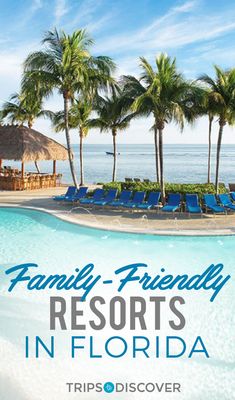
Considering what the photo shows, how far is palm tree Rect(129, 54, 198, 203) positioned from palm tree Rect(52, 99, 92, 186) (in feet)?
26.1

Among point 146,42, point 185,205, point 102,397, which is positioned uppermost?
point 146,42

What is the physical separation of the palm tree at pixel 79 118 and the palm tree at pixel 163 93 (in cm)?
796

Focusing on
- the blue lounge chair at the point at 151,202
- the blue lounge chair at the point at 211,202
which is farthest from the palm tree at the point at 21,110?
the blue lounge chair at the point at 211,202

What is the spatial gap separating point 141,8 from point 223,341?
1268cm

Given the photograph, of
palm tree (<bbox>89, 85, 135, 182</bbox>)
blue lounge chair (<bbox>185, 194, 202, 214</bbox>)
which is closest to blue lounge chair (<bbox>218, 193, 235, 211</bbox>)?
blue lounge chair (<bbox>185, 194, 202, 214</bbox>)

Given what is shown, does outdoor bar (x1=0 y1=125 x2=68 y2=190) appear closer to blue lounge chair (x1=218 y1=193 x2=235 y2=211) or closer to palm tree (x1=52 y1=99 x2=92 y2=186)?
palm tree (x1=52 y1=99 x2=92 y2=186)

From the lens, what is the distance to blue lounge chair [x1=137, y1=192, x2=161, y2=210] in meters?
14.9

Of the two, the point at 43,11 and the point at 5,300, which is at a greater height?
the point at 43,11

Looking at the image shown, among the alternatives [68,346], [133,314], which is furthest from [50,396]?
[133,314]

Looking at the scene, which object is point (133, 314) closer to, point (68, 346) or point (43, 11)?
point (68, 346)

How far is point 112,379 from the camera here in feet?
18.1

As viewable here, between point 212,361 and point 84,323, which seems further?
point 84,323

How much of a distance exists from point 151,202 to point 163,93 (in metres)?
3.96

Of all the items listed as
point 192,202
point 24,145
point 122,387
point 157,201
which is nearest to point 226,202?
point 192,202
